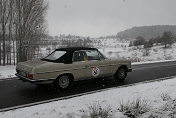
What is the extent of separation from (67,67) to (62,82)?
652 mm

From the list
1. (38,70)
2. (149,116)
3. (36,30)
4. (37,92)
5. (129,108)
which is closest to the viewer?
(149,116)

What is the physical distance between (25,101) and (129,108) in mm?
3256

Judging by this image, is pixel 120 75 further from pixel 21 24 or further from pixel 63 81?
pixel 21 24

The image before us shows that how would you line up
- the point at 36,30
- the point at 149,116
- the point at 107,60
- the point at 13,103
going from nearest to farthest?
the point at 149,116 → the point at 13,103 → the point at 107,60 → the point at 36,30

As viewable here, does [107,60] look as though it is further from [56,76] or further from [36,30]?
[36,30]

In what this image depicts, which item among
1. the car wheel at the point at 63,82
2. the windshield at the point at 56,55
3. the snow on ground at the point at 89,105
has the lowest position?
the snow on ground at the point at 89,105

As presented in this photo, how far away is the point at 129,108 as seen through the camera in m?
4.25

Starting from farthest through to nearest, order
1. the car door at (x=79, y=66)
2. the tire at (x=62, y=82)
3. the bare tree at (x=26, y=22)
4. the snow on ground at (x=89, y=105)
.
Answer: the bare tree at (x=26, y=22)
the car door at (x=79, y=66)
the tire at (x=62, y=82)
the snow on ground at (x=89, y=105)

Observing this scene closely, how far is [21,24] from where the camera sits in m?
24.4

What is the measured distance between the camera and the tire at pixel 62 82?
659 cm

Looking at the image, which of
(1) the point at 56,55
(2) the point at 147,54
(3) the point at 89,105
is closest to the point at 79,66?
(1) the point at 56,55

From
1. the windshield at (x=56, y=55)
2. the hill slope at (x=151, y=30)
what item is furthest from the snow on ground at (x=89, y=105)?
the hill slope at (x=151, y=30)

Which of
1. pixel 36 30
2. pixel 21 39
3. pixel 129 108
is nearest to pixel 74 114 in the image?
pixel 129 108

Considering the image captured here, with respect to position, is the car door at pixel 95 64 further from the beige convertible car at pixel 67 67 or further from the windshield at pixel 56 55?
the windshield at pixel 56 55
